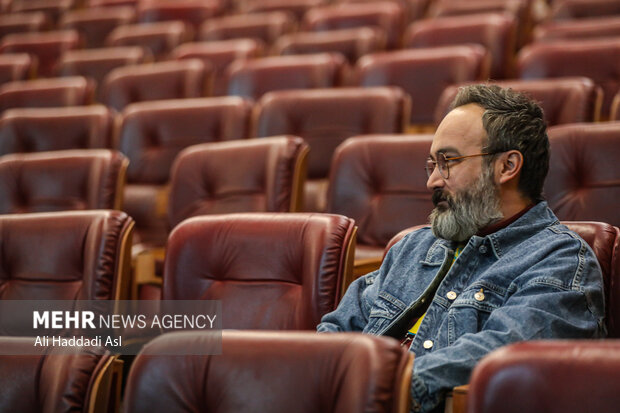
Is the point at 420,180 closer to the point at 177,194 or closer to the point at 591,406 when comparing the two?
the point at 177,194

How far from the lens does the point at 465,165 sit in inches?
25.6

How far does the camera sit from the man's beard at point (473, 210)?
64 centimetres

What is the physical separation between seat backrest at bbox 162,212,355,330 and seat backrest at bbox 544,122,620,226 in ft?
0.83

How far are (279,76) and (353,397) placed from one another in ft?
3.62

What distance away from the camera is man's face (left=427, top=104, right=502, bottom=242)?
643 millimetres

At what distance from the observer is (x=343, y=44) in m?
1.69

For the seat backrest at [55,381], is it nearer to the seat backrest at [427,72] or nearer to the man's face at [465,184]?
the man's face at [465,184]

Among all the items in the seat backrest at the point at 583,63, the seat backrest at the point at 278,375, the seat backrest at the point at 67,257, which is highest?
the seat backrest at the point at 583,63

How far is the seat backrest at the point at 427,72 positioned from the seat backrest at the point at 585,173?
0.47 metres

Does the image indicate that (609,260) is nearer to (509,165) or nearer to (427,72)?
(509,165)

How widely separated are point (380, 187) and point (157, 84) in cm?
75

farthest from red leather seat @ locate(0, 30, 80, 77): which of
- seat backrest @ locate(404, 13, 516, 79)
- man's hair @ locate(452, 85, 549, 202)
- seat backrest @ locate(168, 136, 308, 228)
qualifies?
man's hair @ locate(452, 85, 549, 202)

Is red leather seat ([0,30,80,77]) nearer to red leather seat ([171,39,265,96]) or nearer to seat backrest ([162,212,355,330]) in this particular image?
red leather seat ([171,39,265,96])

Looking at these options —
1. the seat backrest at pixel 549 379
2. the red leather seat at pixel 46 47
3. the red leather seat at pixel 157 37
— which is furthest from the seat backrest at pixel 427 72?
the red leather seat at pixel 46 47
